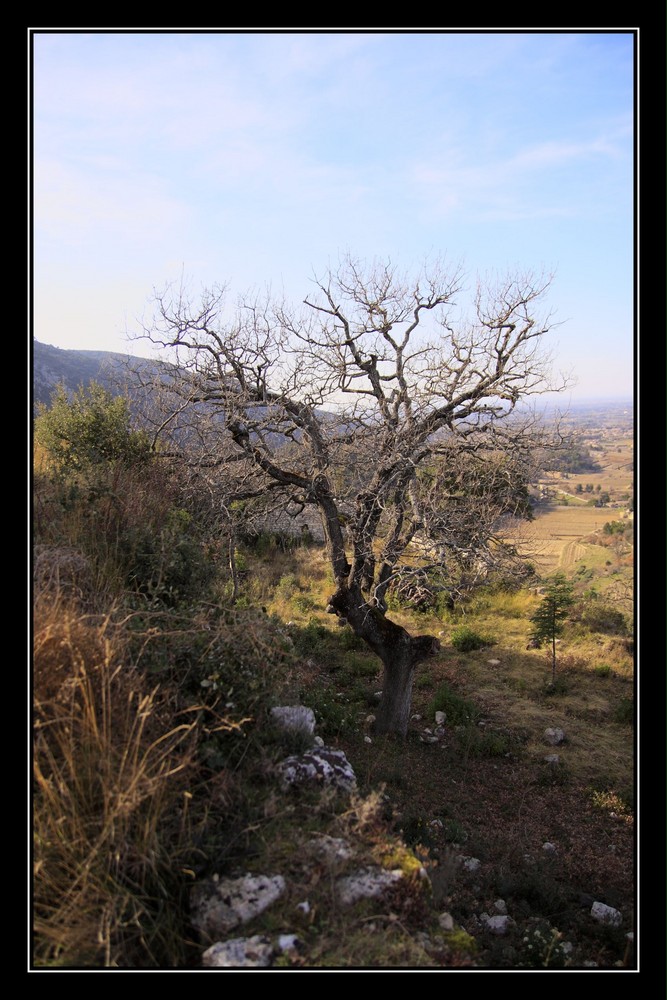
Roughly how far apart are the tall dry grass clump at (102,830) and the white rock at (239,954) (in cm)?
19

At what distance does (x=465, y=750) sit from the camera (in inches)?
340

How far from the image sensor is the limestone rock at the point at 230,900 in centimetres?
292

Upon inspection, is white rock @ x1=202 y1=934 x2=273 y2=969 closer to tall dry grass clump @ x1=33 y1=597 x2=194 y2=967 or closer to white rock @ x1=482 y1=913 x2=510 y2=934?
tall dry grass clump @ x1=33 y1=597 x2=194 y2=967

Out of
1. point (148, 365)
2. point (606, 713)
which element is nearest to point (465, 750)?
point (606, 713)

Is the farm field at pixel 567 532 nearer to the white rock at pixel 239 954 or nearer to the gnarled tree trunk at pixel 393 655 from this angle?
the gnarled tree trunk at pixel 393 655

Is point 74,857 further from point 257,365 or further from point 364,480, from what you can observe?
point 364,480

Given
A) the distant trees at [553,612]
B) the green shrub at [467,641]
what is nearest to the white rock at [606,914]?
the distant trees at [553,612]

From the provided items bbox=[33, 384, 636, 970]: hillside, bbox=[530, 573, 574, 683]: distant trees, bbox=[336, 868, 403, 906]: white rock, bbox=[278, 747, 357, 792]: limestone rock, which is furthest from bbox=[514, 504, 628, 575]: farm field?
bbox=[336, 868, 403, 906]: white rock

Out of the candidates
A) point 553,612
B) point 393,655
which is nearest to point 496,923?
point 393,655

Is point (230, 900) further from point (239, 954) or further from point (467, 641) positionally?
point (467, 641)

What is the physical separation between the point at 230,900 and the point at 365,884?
0.78m

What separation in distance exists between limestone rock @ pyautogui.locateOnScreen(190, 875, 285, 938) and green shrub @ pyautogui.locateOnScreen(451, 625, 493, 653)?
10.2 m

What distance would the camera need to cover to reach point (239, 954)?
2764 millimetres

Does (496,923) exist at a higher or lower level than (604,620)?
lower
